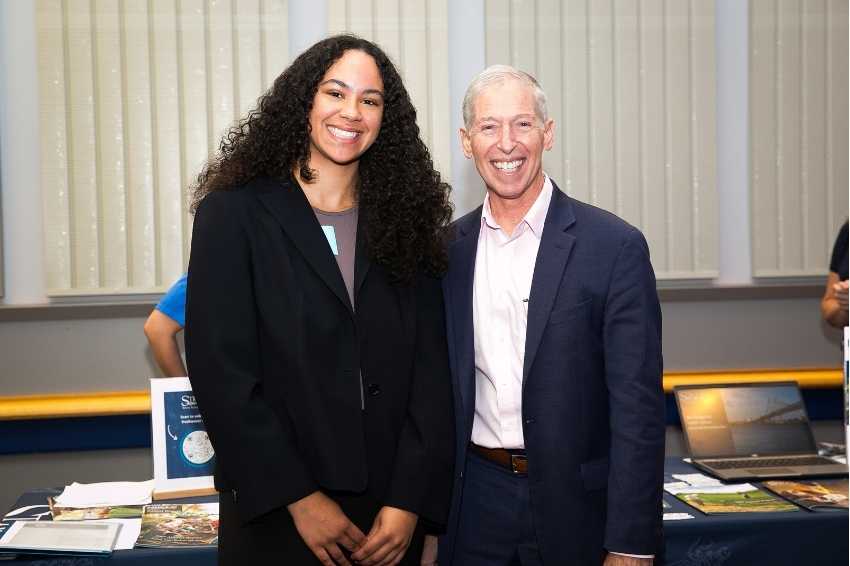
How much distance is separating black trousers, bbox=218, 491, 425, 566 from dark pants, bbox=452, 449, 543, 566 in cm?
33

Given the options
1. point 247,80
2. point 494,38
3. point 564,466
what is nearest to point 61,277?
point 247,80

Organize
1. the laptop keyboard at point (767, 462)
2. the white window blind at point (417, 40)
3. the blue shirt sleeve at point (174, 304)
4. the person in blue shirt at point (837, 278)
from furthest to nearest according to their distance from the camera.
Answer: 1. the white window blind at point (417, 40)
2. the person in blue shirt at point (837, 278)
3. the blue shirt sleeve at point (174, 304)
4. the laptop keyboard at point (767, 462)

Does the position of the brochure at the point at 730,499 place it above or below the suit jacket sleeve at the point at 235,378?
below

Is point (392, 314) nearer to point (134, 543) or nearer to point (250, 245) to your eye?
point (250, 245)

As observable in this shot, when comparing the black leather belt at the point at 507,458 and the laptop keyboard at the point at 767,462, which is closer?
the black leather belt at the point at 507,458

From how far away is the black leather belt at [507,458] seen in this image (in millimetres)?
1879

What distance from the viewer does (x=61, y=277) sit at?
400 centimetres

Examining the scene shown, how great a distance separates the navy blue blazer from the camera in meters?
1.81

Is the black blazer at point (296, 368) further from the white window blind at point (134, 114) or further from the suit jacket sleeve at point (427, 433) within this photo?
the white window blind at point (134, 114)

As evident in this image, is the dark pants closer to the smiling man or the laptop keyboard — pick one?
the smiling man

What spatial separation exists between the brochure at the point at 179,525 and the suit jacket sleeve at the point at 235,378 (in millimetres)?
697

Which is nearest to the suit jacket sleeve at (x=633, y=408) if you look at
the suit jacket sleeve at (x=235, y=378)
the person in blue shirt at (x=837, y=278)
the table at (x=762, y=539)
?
the table at (x=762, y=539)

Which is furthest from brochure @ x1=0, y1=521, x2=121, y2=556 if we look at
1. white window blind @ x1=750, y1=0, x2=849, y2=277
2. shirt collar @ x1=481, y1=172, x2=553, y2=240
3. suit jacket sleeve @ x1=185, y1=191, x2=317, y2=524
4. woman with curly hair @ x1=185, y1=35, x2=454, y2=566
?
white window blind @ x1=750, y1=0, x2=849, y2=277

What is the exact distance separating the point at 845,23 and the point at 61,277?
4.31 metres
